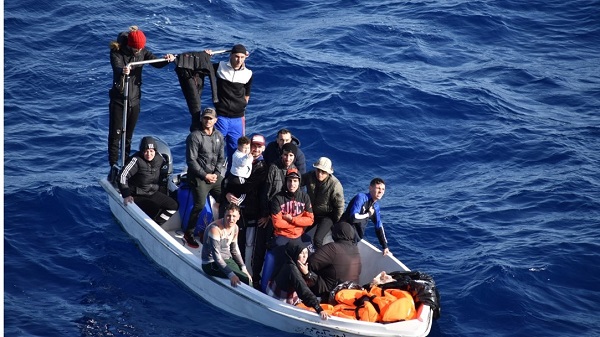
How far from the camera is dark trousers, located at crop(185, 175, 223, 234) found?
51.5 ft

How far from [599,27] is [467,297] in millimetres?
13874

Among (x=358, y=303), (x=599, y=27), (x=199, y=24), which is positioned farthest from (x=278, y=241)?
(x=599, y=27)

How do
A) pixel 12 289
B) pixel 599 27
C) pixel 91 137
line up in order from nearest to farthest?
pixel 12 289, pixel 91 137, pixel 599 27

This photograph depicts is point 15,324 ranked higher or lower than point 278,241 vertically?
lower

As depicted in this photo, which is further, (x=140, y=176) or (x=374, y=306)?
(x=140, y=176)

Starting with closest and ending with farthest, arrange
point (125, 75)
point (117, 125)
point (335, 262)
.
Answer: point (335, 262) → point (125, 75) → point (117, 125)

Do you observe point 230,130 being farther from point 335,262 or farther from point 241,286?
point 335,262

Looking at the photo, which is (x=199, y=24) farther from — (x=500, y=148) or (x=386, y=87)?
(x=500, y=148)

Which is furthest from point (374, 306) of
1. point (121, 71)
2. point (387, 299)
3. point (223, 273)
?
point (121, 71)

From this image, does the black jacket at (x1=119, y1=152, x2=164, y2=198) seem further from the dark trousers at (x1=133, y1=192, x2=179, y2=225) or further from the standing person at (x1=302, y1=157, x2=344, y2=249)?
the standing person at (x1=302, y1=157, x2=344, y2=249)

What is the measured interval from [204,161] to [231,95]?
4.96 feet

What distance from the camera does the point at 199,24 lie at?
86.7 feet

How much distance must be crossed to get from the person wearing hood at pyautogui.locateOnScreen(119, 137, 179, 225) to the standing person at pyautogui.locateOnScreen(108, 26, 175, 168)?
2.80 ft

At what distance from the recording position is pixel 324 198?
599 inches
